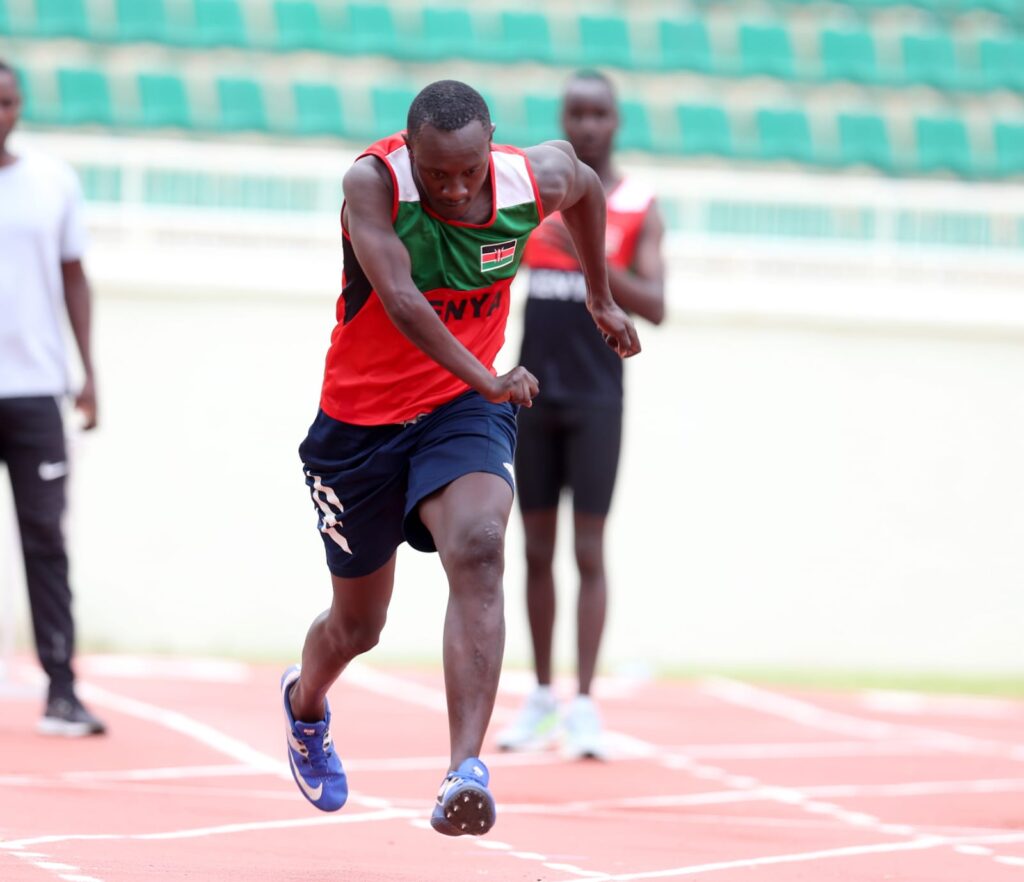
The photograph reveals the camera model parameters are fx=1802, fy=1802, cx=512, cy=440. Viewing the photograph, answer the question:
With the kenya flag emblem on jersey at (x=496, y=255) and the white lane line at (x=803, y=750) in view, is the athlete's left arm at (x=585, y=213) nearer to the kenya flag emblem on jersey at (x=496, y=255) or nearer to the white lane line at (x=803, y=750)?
the kenya flag emblem on jersey at (x=496, y=255)

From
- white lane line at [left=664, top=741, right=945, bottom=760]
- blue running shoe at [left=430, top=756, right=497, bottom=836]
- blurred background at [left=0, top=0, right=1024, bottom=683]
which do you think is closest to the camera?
blue running shoe at [left=430, top=756, right=497, bottom=836]

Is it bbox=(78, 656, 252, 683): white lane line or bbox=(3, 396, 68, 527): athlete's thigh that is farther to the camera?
bbox=(78, 656, 252, 683): white lane line

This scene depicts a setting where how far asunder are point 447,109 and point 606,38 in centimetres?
1144

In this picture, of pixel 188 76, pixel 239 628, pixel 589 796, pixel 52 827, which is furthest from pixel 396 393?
pixel 188 76

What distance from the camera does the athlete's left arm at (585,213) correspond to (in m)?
4.40

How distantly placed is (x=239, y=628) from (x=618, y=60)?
6.94 meters

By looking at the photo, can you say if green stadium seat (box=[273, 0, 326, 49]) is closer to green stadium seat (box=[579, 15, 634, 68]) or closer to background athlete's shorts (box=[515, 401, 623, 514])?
green stadium seat (box=[579, 15, 634, 68])

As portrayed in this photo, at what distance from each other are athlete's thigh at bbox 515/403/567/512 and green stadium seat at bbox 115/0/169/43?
8.62 m

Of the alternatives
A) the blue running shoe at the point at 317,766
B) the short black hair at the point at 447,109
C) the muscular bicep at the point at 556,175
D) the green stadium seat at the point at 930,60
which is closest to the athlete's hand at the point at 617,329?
the muscular bicep at the point at 556,175

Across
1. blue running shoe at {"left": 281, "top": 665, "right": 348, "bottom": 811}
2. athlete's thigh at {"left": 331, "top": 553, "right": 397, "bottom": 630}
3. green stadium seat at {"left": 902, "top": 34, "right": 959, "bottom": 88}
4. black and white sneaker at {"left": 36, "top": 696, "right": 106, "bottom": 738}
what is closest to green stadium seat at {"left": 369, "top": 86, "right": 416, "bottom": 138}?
green stadium seat at {"left": 902, "top": 34, "right": 959, "bottom": 88}

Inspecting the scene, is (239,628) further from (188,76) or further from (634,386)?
(188,76)

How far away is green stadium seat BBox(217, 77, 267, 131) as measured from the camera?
13750 mm

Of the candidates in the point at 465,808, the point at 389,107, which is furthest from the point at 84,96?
the point at 465,808

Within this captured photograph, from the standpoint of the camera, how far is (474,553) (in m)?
3.94
